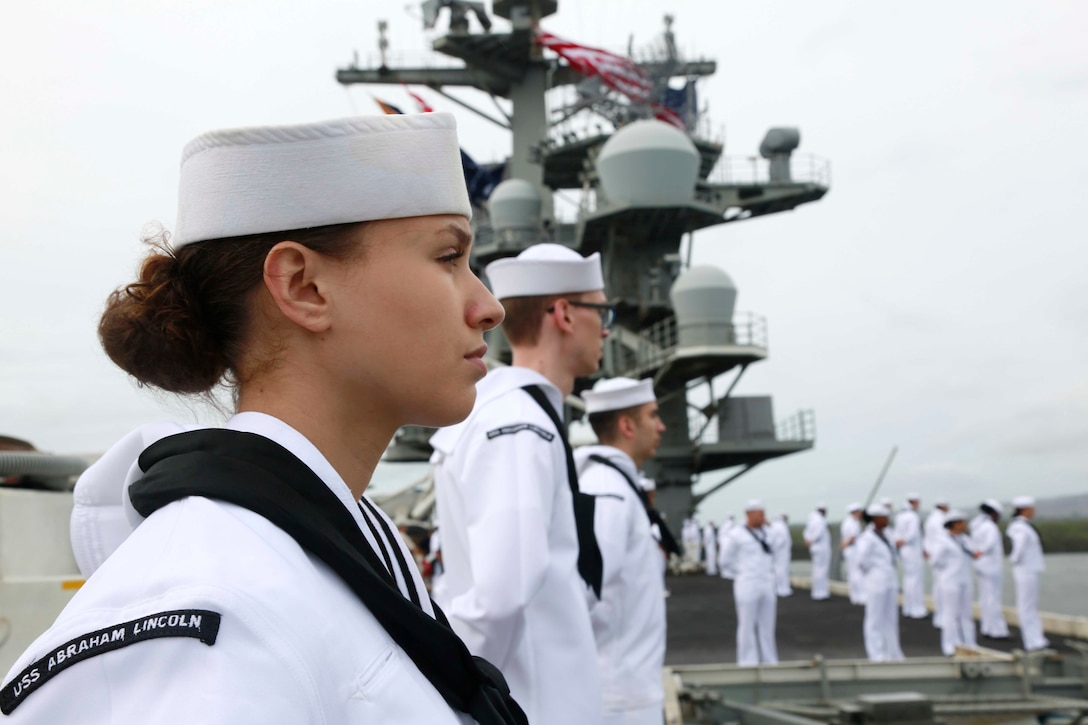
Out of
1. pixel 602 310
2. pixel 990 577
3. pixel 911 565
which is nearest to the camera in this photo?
pixel 602 310

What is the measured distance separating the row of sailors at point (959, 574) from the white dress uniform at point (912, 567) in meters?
2.30

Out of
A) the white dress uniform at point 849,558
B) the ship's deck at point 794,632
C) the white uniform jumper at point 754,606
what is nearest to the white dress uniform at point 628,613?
the ship's deck at point 794,632

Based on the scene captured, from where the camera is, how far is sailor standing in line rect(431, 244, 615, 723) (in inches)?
97.5

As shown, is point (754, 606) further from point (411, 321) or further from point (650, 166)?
point (411, 321)

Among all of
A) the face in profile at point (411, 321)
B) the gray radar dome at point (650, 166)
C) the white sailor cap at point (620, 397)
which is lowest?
the face in profile at point (411, 321)

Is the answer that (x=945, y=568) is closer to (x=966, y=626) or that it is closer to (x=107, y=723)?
(x=966, y=626)

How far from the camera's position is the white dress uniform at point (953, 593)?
1337cm

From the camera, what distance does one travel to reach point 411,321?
1165 millimetres

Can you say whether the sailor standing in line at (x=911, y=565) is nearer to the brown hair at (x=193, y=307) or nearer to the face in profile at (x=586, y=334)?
the face in profile at (x=586, y=334)

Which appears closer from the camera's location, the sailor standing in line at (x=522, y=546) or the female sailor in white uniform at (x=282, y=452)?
the female sailor in white uniform at (x=282, y=452)

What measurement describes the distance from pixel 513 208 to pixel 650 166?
197 inches

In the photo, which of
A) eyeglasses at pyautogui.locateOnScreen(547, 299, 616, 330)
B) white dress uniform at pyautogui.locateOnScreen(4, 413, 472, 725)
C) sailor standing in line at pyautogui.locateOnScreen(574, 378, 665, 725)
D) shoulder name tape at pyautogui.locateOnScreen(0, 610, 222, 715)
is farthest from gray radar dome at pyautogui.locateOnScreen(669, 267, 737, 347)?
shoulder name tape at pyautogui.locateOnScreen(0, 610, 222, 715)

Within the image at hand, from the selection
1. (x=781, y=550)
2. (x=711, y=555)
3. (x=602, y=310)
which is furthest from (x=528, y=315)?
(x=711, y=555)

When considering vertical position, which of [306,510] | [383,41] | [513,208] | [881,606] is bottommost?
[881,606]
